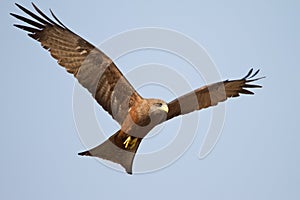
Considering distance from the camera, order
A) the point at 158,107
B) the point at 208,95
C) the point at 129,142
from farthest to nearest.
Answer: the point at 208,95
the point at 129,142
the point at 158,107

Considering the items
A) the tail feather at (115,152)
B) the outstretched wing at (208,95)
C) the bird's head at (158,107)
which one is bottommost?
the tail feather at (115,152)

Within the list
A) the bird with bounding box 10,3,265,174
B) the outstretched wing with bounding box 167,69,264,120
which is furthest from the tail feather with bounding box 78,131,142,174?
the outstretched wing with bounding box 167,69,264,120

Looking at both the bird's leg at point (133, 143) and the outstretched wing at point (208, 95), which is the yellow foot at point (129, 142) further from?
the outstretched wing at point (208, 95)

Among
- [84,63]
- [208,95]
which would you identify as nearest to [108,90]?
[84,63]

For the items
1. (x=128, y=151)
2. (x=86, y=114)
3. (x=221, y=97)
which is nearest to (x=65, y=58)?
(x=86, y=114)

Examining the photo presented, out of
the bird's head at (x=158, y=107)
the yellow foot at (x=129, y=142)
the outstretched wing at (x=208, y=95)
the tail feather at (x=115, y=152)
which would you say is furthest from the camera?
the outstretched wing at (x=208, y=95)

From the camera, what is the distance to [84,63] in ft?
33.5

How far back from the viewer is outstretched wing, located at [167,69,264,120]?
419 inches

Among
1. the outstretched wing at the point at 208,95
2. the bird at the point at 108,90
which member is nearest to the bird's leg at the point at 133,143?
the bird at the point at 108,90

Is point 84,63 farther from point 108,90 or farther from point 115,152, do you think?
point 115,152

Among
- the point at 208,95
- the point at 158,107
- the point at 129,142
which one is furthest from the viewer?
the point at 208,95

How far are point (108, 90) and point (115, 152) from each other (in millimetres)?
1027

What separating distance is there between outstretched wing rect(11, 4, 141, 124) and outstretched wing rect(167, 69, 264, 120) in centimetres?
87

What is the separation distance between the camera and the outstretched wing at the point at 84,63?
33.1 feet
